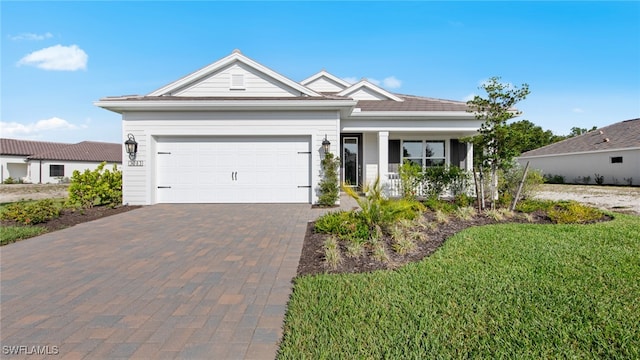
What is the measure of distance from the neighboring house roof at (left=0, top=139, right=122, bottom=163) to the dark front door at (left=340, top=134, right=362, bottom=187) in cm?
3331

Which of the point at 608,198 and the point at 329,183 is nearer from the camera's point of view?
the point at 329,183

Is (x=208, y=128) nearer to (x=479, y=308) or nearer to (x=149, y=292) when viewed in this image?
(x=149, y=292)

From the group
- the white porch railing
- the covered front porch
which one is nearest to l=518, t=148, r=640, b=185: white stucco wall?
the covered front porch

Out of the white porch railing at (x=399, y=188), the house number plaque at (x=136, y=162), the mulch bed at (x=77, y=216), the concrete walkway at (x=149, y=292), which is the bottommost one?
the concrete walkway at (x=149, y=292)

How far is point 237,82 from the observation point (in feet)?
35.0

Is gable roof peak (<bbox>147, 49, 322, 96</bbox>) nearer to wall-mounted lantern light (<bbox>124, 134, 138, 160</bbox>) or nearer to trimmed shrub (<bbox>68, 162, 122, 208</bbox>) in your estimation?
wall-mounted lantern light (<bbox>124, 134, 138, 160</bbox>)

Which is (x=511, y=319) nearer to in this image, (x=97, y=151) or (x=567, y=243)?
(x=567, y=243)

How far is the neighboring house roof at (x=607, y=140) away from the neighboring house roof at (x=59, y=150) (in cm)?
4248

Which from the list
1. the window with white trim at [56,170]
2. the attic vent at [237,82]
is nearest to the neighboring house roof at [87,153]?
the window with white trim at [56,170]

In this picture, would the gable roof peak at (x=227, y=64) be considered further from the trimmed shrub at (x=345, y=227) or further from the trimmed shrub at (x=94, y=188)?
the trimmed shrub at (x=345, y=227)

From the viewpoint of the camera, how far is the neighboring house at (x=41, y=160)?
29672 millimetres

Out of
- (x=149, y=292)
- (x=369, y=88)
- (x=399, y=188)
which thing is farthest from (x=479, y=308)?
(x=369, y=88)

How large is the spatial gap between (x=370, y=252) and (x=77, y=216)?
7.96m

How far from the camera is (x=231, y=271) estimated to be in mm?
4105
